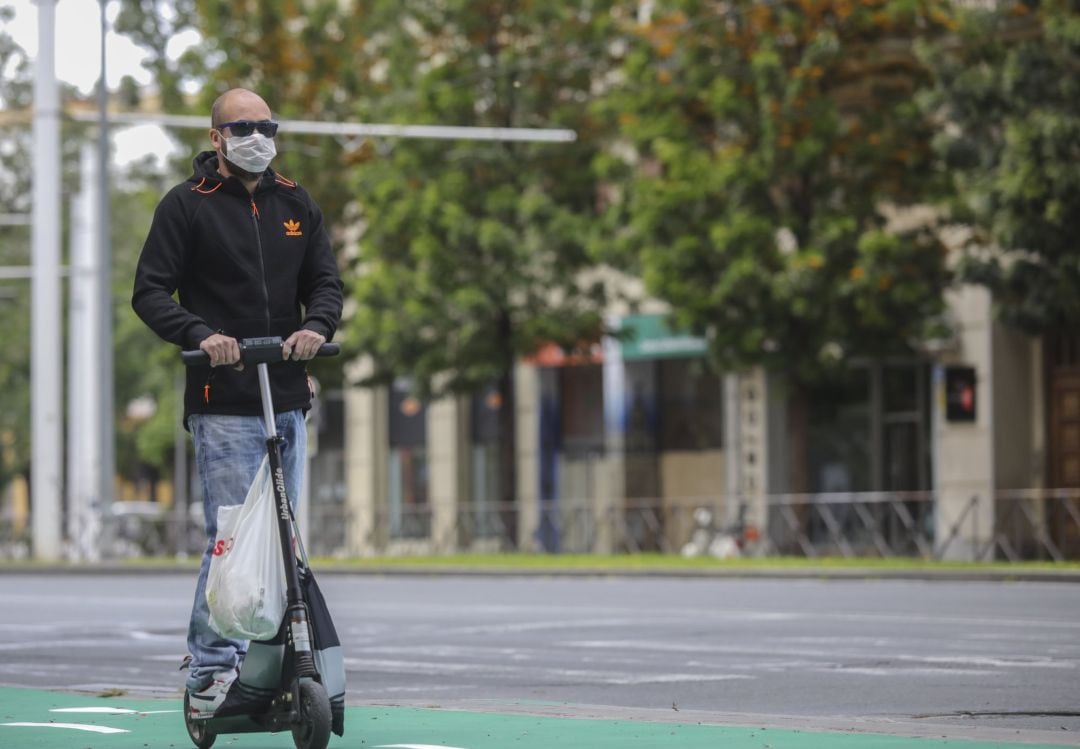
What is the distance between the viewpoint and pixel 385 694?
1034 centimetres

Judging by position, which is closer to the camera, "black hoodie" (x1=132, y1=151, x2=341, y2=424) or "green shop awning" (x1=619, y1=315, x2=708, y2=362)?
"black hoodie" (x1=132, y1=151, x2=341, y2=424)

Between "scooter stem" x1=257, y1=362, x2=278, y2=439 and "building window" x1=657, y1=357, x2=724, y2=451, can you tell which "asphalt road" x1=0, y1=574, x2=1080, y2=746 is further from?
"building window" x1=657, y1=357, x2=724, y2=451

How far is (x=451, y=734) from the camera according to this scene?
316 inches

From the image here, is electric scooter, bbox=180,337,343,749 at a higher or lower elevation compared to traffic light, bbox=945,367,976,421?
lower

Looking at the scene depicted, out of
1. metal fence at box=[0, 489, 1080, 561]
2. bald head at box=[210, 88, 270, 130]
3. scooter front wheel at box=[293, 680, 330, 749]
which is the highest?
bald head at box=[210, 88, 270, 130]

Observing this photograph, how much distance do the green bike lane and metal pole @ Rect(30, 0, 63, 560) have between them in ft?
91.4

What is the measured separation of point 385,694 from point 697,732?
2632mm

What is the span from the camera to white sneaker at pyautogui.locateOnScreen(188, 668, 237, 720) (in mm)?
6980

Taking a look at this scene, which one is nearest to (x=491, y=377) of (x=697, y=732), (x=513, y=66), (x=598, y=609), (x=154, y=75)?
(x=513, y=66)

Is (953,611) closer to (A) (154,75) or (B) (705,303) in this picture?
A: (B) (705,303)

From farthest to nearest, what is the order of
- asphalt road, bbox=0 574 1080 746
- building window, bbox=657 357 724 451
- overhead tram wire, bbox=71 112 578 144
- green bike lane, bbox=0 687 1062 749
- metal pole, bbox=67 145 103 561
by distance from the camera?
1. metal pole, bbox=67 145 103 561
2. building window, bbox=657 357 724 451
3. overhead tram wire, bbox=71 112 578 144
4. asphalt road, bbox=0 574 1080 746
5. green bike lane, bbox=0 687 1062 749

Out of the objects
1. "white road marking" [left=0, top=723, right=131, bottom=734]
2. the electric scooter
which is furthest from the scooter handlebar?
"white road marking" [left=0, top=723, right=131, bottom=734]

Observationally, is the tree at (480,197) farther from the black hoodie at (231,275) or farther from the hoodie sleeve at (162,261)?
the hoodie sleeve at (162,261)

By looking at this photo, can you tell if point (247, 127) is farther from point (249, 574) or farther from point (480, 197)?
point (480, 197)
